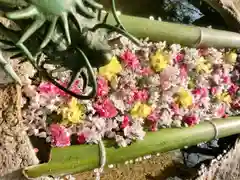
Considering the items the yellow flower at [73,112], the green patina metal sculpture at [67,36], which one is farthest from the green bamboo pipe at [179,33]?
the green patina metal sculpture at [67,36]

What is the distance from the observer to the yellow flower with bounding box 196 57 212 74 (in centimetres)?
259

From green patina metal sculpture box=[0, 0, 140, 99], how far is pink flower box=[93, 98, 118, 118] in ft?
3.85

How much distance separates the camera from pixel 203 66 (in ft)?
8.55

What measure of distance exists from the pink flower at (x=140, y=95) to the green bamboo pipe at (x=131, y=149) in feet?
0.54

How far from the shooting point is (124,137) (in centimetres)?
224

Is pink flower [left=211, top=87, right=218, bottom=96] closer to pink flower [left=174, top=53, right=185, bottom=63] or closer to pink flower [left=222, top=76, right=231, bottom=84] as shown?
pink flower [left=222, top=76, right=231, bottom=84]

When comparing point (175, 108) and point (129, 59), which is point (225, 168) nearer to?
point (175, 108)

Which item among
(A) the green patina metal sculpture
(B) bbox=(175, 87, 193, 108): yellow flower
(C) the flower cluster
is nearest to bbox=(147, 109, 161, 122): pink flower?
(C) the flower cluster

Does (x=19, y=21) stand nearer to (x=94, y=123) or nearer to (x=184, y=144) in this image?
(x=94, y=123)

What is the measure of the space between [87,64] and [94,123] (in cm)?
123

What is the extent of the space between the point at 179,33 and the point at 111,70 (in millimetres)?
394

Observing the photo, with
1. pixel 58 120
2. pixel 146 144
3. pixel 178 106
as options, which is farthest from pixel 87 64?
pixel 178 106

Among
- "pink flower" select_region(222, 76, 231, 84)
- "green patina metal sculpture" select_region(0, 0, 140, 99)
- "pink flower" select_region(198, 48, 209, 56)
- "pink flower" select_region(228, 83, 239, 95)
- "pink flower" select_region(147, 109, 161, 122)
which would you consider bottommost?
"pink flower" select_region(147, 109, 161, 122)

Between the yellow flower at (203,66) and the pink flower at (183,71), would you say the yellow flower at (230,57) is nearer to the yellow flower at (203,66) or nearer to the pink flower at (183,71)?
the yellow flower at (203,66)
